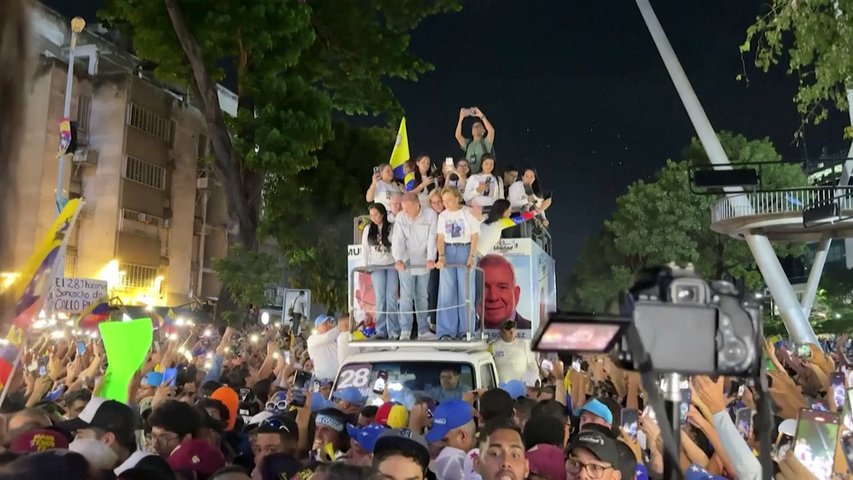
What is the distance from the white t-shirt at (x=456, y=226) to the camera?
838 centimetres

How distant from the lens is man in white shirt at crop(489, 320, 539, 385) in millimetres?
8938

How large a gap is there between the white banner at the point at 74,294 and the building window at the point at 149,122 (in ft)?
78.8

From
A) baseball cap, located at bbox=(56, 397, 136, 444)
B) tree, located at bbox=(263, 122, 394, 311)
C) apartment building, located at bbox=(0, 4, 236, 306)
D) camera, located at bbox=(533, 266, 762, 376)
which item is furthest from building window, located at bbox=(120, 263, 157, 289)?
camera, located at bbox=(533, 266, 762, 376)

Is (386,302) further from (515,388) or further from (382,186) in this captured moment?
(382,186)

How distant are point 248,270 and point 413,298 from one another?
11957 mm

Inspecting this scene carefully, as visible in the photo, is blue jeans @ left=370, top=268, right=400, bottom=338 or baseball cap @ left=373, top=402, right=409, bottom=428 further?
blue jeans @ left=370, top=268, right=400, bottom=338

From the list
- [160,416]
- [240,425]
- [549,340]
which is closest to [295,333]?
[240,425]

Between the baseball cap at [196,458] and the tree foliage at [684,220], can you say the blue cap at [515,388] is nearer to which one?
the baseball cap at [196,458]

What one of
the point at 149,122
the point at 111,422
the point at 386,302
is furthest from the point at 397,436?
the point at 149,122

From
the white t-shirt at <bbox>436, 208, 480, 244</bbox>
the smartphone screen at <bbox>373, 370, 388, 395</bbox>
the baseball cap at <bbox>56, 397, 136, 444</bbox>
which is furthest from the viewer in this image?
the white t-shirt at <bbox>436, 208, 480, 244</bbox>

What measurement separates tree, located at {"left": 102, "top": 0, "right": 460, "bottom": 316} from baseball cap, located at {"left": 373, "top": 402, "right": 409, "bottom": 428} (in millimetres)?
12675

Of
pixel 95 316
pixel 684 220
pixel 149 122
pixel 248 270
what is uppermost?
pixel 149 122

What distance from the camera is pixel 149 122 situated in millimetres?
36469

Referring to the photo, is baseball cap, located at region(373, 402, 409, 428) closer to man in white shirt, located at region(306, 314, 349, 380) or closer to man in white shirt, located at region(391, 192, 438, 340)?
man in white shirt, located at region(391, 192, 438, 340)
